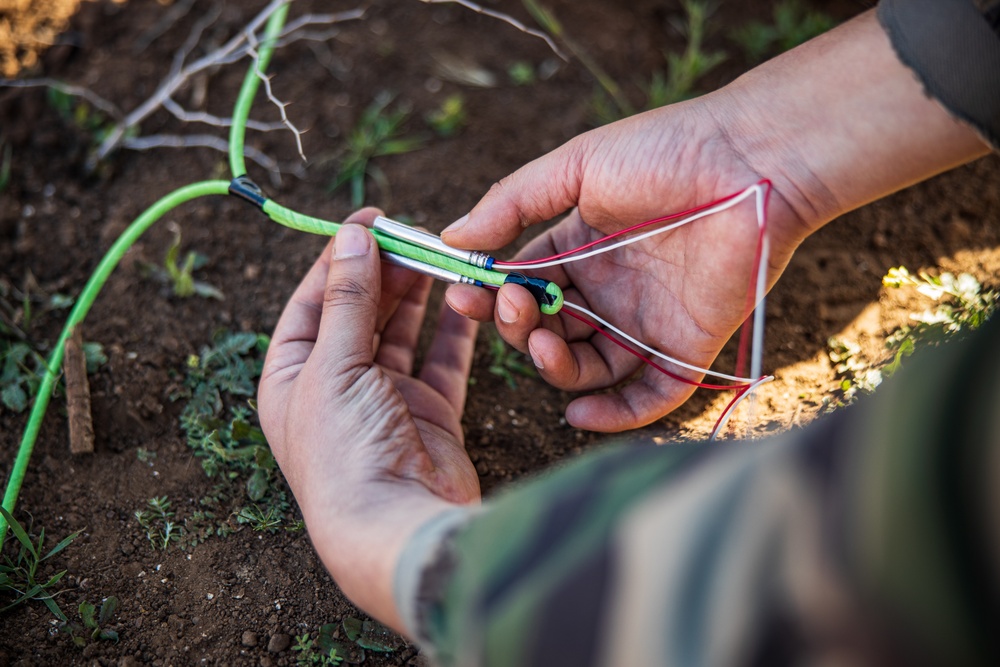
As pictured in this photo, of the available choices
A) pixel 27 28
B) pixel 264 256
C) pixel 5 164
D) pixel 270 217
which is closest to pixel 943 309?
pixel 270 217

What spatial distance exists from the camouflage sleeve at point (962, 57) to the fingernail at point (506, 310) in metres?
0.83

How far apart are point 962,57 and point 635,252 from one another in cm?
69

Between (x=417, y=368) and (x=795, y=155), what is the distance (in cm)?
99

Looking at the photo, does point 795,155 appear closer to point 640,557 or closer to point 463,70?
point 640,557

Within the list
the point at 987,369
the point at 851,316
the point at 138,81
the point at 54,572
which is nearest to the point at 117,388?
the point at 54,572

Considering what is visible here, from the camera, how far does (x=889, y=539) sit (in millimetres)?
691

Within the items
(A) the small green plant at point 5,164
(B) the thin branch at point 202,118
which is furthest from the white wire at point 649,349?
(A) the small green plant at point 5,164

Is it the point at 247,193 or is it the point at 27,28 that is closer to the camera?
the point at 247,193

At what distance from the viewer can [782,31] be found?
2406 millimetres

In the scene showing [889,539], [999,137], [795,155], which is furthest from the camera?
[795,155]

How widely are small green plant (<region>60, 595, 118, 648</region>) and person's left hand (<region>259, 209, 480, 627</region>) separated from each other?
0.46 m

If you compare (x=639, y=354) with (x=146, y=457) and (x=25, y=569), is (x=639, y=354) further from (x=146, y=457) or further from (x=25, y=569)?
(x=25, y=569)

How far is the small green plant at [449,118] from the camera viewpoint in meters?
2.24

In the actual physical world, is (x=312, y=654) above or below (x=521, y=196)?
below
